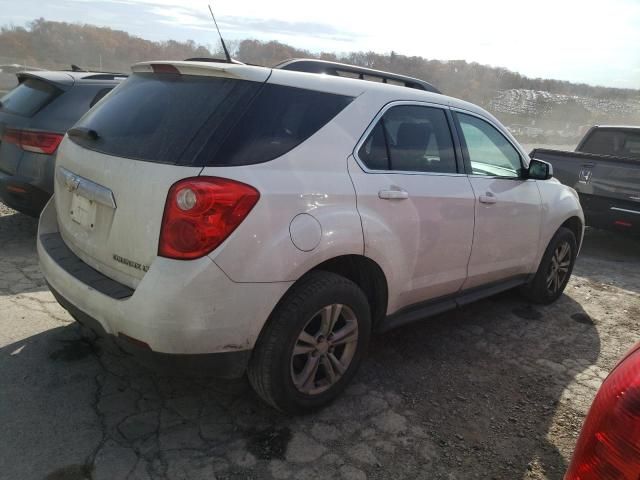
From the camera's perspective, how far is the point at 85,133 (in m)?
2.73

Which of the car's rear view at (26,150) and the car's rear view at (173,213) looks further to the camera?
the car's rear view at (26,150)

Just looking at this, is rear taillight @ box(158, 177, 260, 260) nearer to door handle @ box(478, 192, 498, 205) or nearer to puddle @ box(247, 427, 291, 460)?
puddle @ box(247, 427, 291, 460)

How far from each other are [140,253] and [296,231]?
2.25ft

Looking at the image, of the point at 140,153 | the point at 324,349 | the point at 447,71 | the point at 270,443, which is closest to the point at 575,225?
the point at 324,349

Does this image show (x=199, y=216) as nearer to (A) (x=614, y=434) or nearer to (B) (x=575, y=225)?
(A) (x=614, y=434)

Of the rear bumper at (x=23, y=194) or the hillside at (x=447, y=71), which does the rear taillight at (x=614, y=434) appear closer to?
the rear bumper at (x=23, y=194)

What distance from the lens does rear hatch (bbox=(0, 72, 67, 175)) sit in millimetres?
4746

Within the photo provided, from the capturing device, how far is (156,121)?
2477 millimetres

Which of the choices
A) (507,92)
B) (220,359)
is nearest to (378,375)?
(220,359)

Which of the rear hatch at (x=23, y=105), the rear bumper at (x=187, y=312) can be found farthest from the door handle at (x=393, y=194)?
the rear hatch at (x=23, y=105)

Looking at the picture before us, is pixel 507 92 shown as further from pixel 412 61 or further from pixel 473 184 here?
pixel 473 184

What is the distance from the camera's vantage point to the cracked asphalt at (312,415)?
7.67 feet

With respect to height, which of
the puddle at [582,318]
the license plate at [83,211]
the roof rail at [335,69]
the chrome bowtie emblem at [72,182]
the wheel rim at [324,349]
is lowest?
the puddle at [582,318]

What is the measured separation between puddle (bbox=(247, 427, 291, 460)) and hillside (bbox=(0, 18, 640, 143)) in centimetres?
2791
